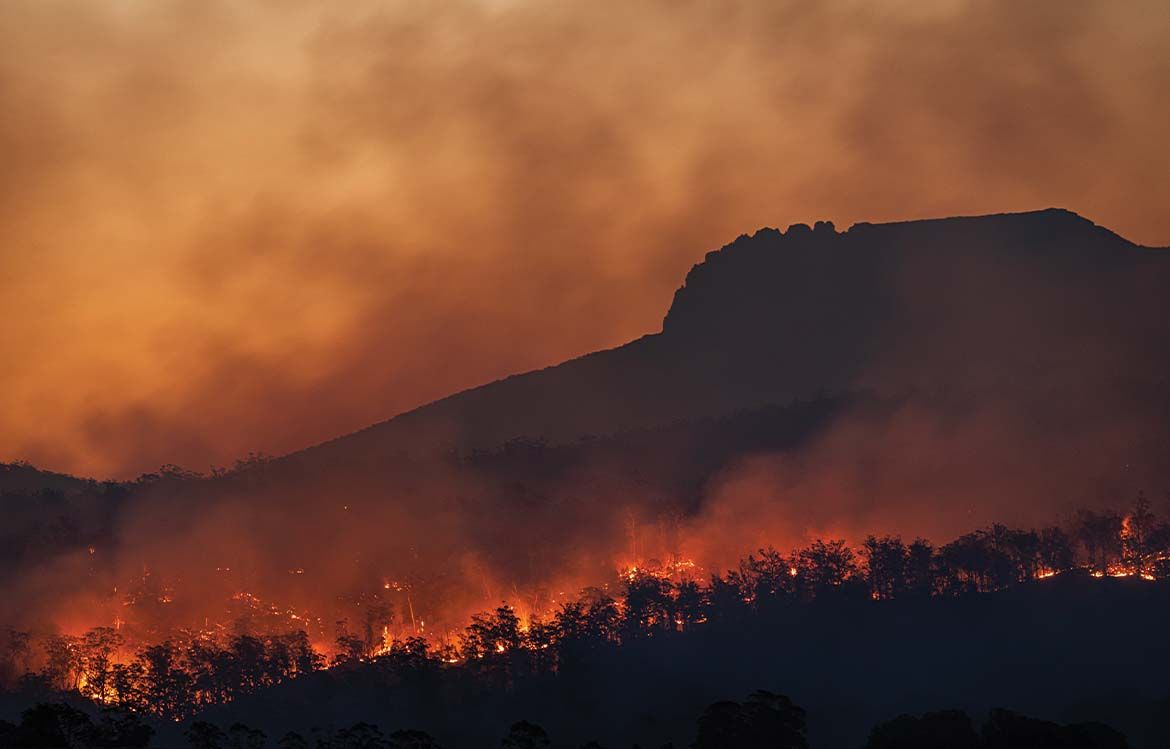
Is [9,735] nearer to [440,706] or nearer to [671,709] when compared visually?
[440,706]

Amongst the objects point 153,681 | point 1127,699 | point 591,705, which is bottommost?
point 1127,699

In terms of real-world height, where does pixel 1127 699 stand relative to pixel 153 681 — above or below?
below

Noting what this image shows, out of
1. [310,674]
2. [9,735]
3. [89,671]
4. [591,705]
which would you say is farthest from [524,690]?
[9,735]

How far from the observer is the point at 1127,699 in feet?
577

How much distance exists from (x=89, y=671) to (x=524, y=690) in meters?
66.2

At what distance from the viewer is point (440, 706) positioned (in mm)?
185250

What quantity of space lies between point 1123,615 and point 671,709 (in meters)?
71.1

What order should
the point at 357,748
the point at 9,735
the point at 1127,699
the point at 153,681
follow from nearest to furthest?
the point at 9,735 < the point at 357,748 < the point at 1127,699 < the point at 153,681

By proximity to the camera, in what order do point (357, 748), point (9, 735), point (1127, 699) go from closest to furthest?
point (9, 735) < point (357, 748) < point (1127, 699)

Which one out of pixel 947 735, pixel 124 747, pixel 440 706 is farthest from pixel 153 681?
pixel 947 735

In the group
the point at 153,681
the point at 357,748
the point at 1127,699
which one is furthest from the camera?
the point at 153,681

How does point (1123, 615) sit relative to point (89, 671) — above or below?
below

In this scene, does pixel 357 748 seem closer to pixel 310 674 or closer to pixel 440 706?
pixel 440 706

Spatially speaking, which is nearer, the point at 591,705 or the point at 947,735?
the point at 947,735
